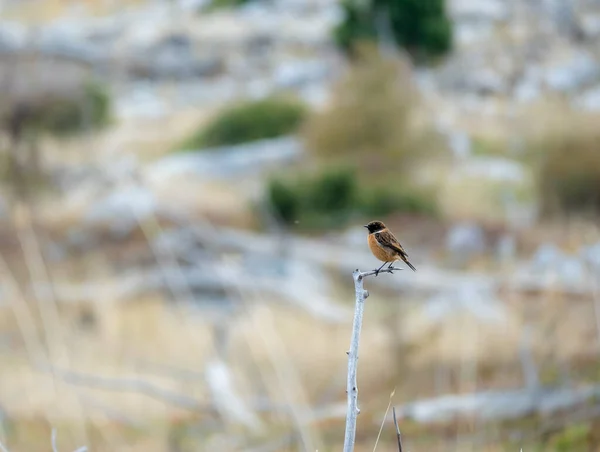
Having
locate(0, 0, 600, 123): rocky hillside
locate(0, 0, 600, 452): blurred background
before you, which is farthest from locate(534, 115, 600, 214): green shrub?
locate(0, 0, 600, 123): rocky hillside

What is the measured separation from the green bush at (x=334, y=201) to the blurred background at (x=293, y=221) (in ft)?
0.16

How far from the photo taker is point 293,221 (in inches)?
606

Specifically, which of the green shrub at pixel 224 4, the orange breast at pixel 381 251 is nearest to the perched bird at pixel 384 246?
the orange breast at pixel 381 251

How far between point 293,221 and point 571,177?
5.27 meters

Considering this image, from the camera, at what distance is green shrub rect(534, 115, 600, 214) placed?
1712cm

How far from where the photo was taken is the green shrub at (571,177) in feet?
56.2

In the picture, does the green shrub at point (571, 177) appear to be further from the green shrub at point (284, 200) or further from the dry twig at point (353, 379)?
the dry twig at point (353, 379)

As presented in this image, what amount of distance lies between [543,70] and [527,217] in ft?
26.9

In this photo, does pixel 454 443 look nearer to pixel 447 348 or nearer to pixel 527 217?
pixel 447 348

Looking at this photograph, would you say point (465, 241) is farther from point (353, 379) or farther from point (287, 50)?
point (353, 379)

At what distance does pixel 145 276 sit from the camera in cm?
1564

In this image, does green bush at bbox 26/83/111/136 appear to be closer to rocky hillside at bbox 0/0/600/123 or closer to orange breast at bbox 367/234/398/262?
rocky hillside at bbox 0/0/600/123

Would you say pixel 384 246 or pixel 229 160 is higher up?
pixel 229 160

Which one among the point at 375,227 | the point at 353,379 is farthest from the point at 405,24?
the point at 353,379
